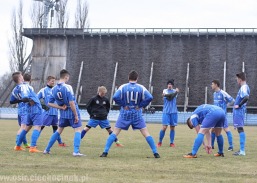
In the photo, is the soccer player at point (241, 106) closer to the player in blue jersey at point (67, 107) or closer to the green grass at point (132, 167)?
the green grass at point (132, 167)

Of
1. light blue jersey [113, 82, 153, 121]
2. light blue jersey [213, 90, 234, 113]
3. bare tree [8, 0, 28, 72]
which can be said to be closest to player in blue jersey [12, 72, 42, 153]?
light blue jersey [113, 82, 153, 121]

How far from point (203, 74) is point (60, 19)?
68.5 feet

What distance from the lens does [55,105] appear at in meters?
12.6

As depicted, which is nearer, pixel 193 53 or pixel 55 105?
pixel 55 105

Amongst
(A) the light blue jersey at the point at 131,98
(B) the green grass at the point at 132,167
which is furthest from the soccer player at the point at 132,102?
(B) the green grass at the point at 132,167

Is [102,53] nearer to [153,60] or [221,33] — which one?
[153,60]

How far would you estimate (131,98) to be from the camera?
1198 centimetres

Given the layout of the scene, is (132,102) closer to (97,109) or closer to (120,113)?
(120,113)

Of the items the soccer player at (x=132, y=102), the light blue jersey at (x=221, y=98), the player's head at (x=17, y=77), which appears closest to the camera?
the soccer player at (x=132, y=102)

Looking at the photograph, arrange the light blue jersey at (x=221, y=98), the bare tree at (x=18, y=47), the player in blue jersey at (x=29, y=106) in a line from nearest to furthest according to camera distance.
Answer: the player in blue jersey at (x=29, y=106) → the light blue jersey at (x=221, y=98) → the bare tree at (x=18, y=47)

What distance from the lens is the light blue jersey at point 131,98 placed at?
12.0m

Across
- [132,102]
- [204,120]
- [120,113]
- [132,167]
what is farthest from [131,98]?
[132,167]

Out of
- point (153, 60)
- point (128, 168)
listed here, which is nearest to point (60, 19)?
point (153, 60)

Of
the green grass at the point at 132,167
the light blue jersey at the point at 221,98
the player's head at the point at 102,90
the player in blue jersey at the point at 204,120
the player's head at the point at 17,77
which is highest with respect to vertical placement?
the player's head at the point at 17,77
